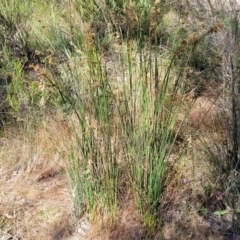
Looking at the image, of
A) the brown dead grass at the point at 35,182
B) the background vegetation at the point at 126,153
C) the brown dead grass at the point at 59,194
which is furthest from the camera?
the brown dead grass at the point at 35,182

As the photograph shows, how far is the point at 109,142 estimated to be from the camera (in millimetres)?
1978

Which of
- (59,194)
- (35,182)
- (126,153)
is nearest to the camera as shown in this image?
(126,153)

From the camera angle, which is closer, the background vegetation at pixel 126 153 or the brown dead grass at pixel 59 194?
the background vegetation at pixel 126 153

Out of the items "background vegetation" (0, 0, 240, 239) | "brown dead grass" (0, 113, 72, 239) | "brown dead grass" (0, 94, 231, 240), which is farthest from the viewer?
"brown dead grass" (0, 113, 72, 239)

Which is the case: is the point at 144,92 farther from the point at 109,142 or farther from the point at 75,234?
the point at 75,234

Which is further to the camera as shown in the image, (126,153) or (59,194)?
(59,194)

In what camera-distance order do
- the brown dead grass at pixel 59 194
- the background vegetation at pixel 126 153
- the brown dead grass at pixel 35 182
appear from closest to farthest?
the background vegetation at pixel 126 153, the brown dead grass at pixel 59 194, the brown dead grass at pixel 35 182

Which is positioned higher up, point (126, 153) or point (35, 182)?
point (126, 153)

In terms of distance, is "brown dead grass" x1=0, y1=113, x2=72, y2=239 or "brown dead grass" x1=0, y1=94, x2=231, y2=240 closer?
"brown dead grass" x1=0, y1=94, x2=231, y2=240

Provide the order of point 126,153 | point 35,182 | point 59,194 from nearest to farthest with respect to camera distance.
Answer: point 126,153 < point 59,194 < point 35,182

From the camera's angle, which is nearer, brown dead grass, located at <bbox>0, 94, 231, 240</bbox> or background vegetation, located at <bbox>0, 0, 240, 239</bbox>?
background vegetation, located at <bbox>0, 0, 240, 239</bbox>

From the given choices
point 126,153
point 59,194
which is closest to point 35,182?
point 59,194

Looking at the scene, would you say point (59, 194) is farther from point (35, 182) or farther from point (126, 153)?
point (126, 153)

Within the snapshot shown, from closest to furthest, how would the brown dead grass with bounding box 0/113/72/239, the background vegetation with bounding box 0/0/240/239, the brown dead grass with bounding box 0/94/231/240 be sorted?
the background vegetation with bounding box 0/0/240/239 < the brown dead grass with bounding box 0/94/231/240 < the brown dead grass with bounding box 0/113/72/239
